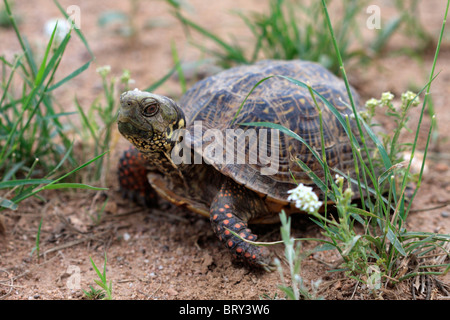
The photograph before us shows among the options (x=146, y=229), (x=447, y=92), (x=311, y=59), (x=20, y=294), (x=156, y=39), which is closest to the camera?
(x=20, y=294)

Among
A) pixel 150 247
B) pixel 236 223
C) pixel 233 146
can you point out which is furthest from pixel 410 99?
pixel 150 247

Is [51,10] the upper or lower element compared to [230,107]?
upper

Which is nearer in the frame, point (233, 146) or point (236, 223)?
point (236, 223)

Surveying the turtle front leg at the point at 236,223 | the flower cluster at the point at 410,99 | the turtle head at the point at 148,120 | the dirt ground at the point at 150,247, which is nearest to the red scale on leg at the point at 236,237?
the turtle front leg at the point at 236,223

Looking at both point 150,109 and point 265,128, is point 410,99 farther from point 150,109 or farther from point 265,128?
point 150,109

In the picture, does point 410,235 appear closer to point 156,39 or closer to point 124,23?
point 156,39

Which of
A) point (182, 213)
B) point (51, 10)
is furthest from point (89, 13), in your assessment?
point (182, 213)
